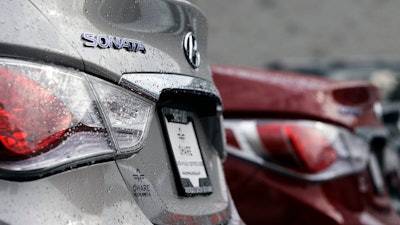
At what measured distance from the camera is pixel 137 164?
282 centimetres

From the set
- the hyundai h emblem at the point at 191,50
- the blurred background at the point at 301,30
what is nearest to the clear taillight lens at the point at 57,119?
the hyundai h emblem at the point at 191,50

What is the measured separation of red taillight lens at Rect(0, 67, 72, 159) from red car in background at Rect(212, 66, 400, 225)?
7.31 ft

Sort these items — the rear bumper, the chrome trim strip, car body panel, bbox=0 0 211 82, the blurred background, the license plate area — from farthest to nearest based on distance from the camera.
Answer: the blurred background
the rear bumper
the license plate area
the chrome trim strip
car body panel, bbox=0 0 211 82

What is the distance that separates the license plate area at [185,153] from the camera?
309 centimetres

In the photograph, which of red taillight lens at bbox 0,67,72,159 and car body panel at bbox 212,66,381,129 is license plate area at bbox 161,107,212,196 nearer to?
red taillight lens at bbox 0,67,72,159

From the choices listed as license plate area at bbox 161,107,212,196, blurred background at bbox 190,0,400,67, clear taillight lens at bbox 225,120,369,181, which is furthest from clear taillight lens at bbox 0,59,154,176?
blurred background at bbox 190,0,400,67

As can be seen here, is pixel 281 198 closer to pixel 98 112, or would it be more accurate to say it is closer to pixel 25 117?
pixel 98 112

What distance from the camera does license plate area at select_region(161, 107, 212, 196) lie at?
3092 mm

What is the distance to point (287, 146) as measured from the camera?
4.67 m

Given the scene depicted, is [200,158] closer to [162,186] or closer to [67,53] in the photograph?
[162,186]

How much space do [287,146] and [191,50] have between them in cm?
155

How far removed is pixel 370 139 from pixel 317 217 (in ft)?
2.53

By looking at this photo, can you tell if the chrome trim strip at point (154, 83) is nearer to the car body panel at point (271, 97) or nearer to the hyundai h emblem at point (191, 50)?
the hyundai h emblem at point (191, 50)

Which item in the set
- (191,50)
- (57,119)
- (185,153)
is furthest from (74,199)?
(191,50)
